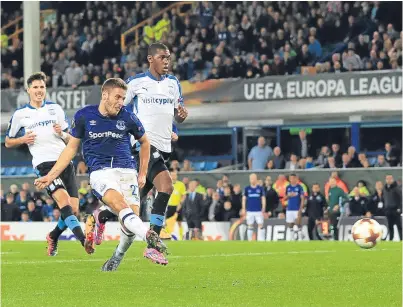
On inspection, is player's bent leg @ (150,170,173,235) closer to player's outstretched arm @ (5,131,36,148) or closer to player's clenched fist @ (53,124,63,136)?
player's clenched fist @ (53,124,63,136)

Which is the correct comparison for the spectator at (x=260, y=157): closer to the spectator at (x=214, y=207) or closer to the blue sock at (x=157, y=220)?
the spectator at (x=214, y=207)

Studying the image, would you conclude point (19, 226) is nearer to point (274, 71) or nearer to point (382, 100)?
point (274, 71)

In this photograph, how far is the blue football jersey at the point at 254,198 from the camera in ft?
81.1

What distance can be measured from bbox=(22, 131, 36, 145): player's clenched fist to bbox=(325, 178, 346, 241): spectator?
11.3 metres

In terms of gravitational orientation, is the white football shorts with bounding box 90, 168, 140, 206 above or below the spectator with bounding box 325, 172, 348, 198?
above

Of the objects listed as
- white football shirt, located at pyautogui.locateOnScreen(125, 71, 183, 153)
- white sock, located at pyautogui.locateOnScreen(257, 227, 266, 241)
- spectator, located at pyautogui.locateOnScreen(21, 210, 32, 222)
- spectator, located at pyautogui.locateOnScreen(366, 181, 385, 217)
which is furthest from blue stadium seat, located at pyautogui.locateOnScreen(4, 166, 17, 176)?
white football shirt, located at pyautogui.locateOnScreen(125, 71, 183, 153)

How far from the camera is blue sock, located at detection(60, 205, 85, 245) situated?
13355 mm

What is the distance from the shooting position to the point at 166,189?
40.0 feet

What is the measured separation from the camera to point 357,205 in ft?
78.9

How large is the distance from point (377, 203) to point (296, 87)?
21.2 feet

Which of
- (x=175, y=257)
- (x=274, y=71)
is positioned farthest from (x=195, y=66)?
(x=175, y=257)

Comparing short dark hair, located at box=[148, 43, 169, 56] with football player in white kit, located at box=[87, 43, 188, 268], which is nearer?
short dark hair, located at box=[148, 43, 169, 56]

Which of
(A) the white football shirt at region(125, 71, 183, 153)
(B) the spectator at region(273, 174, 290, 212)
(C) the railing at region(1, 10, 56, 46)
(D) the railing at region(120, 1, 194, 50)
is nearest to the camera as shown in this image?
(A) the white football shirt at region(125, 71, 183, 153)

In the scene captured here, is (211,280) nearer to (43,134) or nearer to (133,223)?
(133,223)
